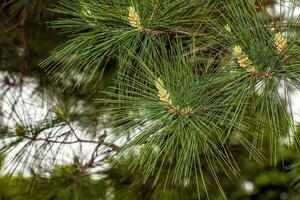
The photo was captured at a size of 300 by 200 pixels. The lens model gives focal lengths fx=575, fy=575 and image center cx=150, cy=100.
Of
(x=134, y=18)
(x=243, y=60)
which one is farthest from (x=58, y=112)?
(x=243, y=60)

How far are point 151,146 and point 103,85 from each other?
34.4 inches

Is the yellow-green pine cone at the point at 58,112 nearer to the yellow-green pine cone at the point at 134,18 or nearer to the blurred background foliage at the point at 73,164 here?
the blurred background foliage at the point at 73,164

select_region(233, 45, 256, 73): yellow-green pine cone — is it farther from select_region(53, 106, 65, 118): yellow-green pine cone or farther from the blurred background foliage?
select_region(53, 106, 65, 118): yellow-green pine cone

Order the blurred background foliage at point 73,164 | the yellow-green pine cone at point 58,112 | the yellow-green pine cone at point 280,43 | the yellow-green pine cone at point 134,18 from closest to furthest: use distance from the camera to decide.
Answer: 1. the yellow-green pine cone at point 280,43
2. the yellow-green pine cone at point 134,18
3. the yellow-green pine cone at point 58,112
4. the blurred background foliage at point 73,164

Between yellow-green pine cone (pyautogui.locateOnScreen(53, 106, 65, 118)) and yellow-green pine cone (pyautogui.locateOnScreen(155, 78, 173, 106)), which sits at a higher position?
yellow-green pine cone (pyautogui.locateOnScreen(53, 106, 65, 118))

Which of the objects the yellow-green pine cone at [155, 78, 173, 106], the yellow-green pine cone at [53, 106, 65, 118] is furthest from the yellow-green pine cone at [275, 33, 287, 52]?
the yellow-green pine cone at [53, 106, 65, 118]

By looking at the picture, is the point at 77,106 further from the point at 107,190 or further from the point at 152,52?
the point at 152,52

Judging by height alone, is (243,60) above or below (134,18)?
below

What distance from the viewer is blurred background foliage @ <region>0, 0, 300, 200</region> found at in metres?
1.61

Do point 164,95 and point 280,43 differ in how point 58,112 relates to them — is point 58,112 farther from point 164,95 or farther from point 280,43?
point 280,43

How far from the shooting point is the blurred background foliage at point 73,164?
1.61m

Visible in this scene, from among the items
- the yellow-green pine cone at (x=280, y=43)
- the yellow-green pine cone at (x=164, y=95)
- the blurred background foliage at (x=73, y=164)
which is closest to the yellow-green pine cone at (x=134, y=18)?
Result: the yellow-green pine cone at (x=164, y=95)

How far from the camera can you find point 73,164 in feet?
5.46

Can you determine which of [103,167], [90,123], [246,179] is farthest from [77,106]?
[246,179]
